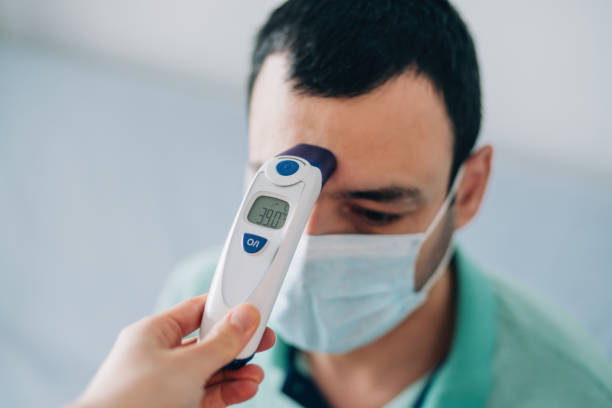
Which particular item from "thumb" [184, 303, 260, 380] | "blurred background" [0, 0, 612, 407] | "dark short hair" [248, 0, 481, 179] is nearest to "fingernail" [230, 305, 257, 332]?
"thumb" [184, 303, 260, 380]

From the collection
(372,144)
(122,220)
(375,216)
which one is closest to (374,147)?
(372,144)

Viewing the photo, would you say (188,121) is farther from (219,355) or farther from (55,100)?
(219,355)

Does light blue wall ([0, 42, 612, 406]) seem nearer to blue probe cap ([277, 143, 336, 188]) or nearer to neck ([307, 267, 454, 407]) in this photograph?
neck ([307, 267, 454, 407])

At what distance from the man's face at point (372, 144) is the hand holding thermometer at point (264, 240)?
86 mm

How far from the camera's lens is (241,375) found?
0.47 metres

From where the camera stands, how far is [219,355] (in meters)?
0.40

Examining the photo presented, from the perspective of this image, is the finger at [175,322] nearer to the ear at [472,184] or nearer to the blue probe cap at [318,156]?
the blue probe cap at [318,156]

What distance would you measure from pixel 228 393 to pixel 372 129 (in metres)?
0.38

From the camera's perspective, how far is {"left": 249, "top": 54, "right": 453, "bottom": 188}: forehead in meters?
0.63

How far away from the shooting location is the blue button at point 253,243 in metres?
0.48

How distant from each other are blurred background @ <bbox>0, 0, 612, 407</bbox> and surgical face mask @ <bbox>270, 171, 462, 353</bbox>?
23.4 inches

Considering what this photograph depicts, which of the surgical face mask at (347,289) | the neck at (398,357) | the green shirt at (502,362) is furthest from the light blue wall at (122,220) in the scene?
the surgical face mask at (347,289)

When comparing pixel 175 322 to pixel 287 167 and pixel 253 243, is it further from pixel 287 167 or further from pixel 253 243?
pixel 287 167

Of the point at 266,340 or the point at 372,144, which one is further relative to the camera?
the point at 372,144
